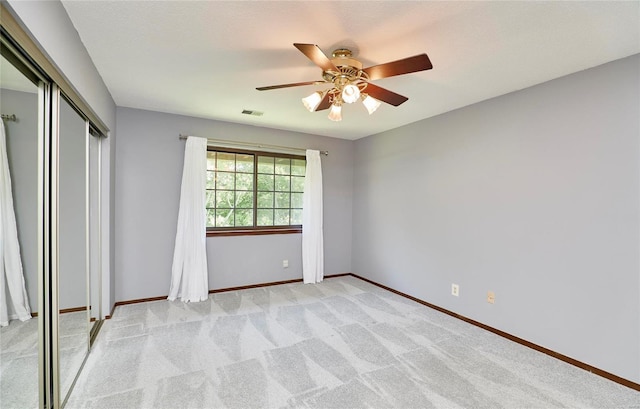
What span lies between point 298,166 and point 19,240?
3556 mm

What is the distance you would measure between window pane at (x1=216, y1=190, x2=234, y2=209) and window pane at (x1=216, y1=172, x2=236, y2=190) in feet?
0.23

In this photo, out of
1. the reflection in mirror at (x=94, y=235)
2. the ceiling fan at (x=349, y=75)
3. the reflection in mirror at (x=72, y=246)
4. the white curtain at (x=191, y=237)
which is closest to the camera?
the ceiling fan at (x=349, y=75)

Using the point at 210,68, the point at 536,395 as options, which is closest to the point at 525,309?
the point at 536,395

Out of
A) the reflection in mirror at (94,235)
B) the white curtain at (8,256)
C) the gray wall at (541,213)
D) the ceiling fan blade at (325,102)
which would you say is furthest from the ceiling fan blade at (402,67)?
the reflection in mirror at (94,235)

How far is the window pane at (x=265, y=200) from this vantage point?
4.36 m

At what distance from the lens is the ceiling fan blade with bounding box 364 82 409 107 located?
2100 mm

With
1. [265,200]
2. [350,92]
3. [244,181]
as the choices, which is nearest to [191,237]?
[244,181]

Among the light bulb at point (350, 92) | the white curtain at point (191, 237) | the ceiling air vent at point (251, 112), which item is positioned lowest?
the white curtain at point (191, 237)

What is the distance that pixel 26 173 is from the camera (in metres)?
1.42

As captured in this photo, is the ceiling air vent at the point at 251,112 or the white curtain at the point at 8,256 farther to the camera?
the ceiling air vent at the point at 251,112

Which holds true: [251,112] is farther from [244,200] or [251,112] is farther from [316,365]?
[316,365]

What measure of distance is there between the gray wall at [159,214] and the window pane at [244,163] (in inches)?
10.4

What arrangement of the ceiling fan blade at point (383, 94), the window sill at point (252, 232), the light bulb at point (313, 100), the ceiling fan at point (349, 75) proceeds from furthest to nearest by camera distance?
the window sill at point (252, 232) → the light bulb at point (313, 100) → the ceiling fan blade at point (383, 94) → the ceiling fan at point (349, 75)

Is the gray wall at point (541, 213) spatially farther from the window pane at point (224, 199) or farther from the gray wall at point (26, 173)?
the gray wall at point (26, 173)
